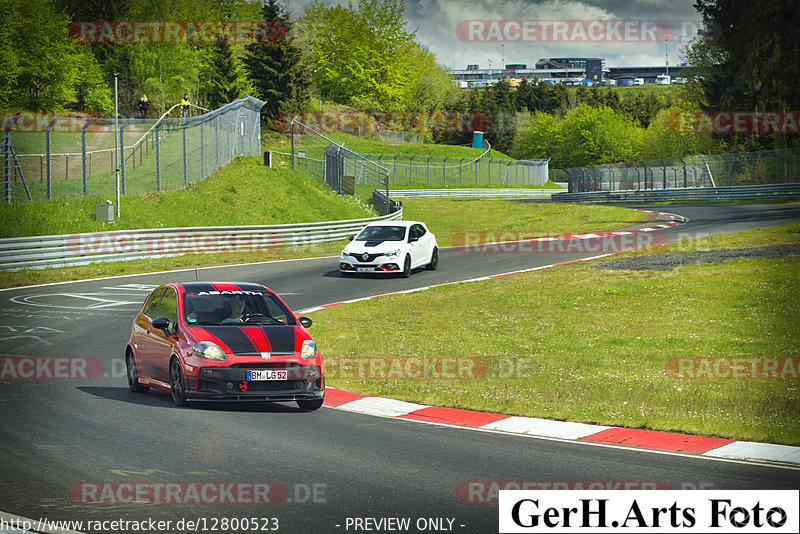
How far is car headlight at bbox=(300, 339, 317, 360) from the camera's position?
10.0 m

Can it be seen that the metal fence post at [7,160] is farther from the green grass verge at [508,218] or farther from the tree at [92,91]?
the tree at [92,91]

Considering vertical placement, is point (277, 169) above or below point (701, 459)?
above

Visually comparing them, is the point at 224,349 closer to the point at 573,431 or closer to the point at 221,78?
the point at 573,431

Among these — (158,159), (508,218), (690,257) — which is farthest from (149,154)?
(690,257)

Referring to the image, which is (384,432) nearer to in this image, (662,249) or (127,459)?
(127,459)

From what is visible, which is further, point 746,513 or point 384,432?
point 384,432

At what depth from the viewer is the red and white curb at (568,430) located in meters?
8.21

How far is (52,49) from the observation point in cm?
6197

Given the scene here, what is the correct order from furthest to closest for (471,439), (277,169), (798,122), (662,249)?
(798,122), (277,169), (662,249), (471,439)

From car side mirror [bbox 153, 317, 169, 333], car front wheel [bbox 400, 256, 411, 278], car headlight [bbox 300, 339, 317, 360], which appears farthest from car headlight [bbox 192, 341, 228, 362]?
car front wheel [bbox 400, 256, 411, 278]

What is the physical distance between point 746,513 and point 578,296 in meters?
14.1

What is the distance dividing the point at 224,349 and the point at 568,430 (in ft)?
12.6

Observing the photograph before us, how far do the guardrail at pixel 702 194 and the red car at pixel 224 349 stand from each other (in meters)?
45.0

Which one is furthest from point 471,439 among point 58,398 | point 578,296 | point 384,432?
point 578,296
